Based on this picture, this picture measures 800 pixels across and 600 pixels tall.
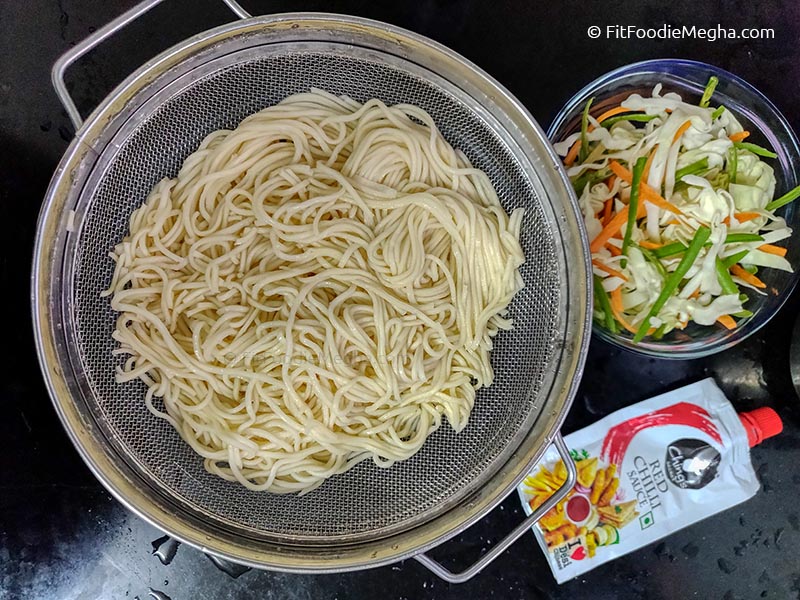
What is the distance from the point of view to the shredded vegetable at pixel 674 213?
1.62m

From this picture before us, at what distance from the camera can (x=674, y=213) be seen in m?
1.62

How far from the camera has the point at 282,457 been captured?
1.57 m

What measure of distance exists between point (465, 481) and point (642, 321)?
65 centimetres

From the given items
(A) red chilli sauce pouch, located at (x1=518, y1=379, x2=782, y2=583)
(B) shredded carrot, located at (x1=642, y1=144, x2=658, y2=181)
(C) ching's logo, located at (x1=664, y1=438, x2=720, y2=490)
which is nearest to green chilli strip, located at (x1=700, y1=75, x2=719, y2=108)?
(B) shredded carrot, located at (x1=642, y1=144, x2=658, y2=181)

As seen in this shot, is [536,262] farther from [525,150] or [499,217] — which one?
[525,150]

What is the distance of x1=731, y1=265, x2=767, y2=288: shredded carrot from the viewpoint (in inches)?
67.8

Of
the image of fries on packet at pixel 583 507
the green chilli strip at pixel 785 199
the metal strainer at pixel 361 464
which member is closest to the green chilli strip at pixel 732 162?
the green chilli strip at pixel 785 199

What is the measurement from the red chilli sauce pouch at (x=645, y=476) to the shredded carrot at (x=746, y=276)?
354 millimetres

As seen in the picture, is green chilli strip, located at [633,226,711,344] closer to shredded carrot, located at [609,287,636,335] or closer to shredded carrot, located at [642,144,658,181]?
shredded carrot, located at [609,287,636,335]

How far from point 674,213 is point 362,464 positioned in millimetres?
1065

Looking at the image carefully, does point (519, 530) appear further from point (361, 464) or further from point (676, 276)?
point (676, 276)

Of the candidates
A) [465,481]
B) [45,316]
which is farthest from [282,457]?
[45,316]

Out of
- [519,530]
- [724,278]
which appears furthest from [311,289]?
[724,278]

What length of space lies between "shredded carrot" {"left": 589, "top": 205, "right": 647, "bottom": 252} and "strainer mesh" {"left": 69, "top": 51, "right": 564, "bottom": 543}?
0.18m
